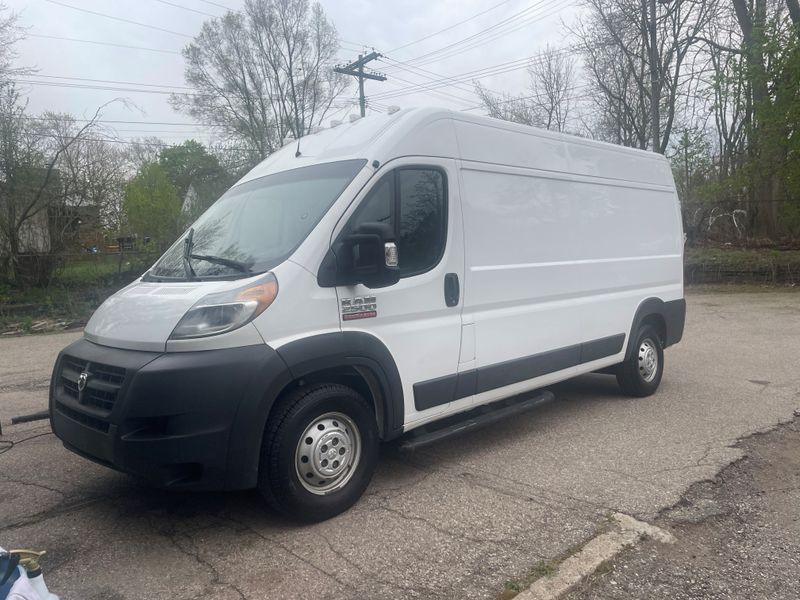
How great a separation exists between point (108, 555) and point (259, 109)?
27913 mm

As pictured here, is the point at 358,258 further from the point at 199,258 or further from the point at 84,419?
the point at 84,419

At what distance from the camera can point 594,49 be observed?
74.7 ft

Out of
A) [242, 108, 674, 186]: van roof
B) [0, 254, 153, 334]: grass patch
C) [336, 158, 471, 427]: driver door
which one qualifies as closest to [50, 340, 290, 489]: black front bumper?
[336, 158, 471, 427]: driver door

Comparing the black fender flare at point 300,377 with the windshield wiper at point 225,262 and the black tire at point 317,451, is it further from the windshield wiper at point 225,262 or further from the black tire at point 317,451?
the windshield wiper at point 225,262

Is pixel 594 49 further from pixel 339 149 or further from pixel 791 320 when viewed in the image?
pixel 339 149

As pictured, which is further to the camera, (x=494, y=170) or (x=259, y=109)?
(x=259, y=109)

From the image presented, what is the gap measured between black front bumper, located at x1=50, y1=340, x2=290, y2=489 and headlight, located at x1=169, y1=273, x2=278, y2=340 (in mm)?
127

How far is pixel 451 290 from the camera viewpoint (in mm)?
4434

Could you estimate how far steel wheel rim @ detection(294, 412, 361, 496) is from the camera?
3.65m

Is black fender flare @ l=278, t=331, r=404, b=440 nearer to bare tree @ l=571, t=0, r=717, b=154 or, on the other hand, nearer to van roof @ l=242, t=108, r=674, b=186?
van roof @ l=242, t=108, r=674, b=186

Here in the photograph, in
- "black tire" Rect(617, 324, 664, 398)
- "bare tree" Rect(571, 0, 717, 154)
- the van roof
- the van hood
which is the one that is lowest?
"black tire" Rect(617, 324, 664, 398)

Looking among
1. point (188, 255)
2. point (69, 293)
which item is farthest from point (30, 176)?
point (188, 255)

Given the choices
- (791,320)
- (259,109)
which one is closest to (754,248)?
(791,320)

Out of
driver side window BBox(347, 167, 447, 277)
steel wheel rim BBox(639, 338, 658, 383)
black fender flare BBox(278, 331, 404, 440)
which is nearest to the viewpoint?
black fender flare BBox(278, 331, 404, 440)
